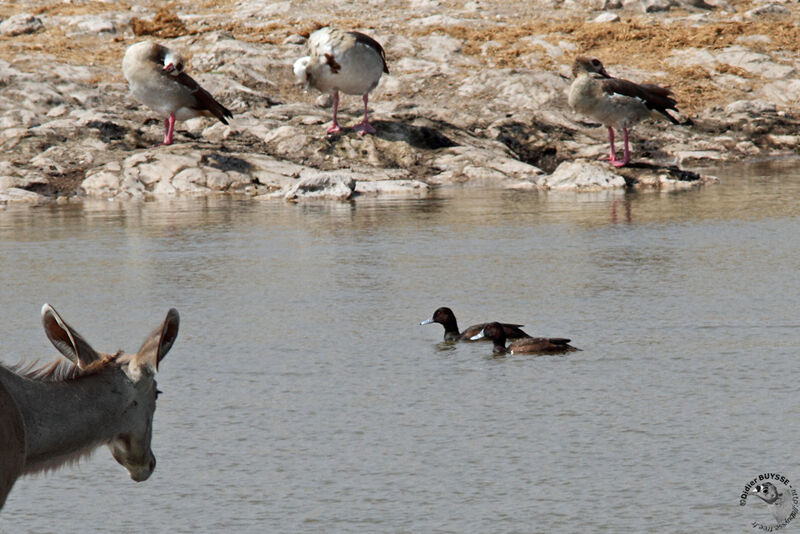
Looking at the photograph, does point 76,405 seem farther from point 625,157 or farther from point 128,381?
point 625,157

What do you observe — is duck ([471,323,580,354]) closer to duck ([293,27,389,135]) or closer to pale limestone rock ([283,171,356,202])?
pale limestone rock ([283,171,356,202])

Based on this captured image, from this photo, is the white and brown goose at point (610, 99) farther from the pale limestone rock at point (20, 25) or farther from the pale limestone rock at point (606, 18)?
the pale limestone rock at point (20, 25)

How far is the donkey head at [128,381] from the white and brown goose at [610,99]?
19.1 metres

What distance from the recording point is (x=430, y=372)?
9.02 m

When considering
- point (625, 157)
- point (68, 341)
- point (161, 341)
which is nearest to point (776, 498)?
point (161, 341)

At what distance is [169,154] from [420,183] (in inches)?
187

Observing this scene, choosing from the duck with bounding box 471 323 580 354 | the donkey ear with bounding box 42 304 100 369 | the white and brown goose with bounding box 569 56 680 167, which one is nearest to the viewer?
the donkey ear with bounding box 42 304 100 369

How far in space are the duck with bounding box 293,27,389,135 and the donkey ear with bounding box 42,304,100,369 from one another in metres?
20.1

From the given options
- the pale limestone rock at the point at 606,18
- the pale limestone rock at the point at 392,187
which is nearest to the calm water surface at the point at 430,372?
the pale limestone rock at the point at 392,187

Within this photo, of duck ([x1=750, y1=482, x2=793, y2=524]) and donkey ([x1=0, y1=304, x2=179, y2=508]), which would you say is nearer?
donkey ([x1=0, y1=304, x2=179, y2=508])

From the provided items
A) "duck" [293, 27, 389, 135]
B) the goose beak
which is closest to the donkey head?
the goose beak

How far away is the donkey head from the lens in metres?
5.02

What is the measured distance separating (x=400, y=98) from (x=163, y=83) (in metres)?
7.63

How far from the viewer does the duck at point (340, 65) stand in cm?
2486
